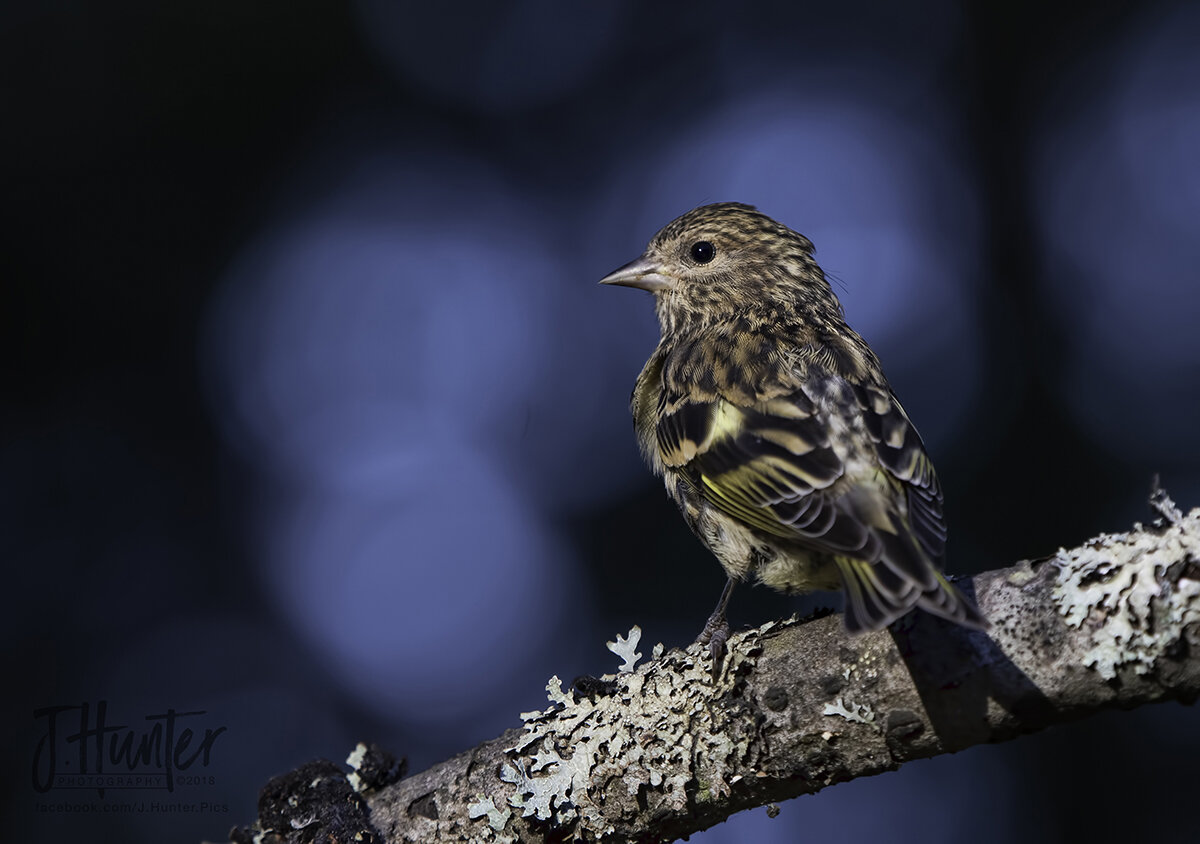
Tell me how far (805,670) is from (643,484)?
4.61 m

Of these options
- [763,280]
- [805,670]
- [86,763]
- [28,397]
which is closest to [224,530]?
[28,397]

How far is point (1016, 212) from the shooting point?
23.7 feet

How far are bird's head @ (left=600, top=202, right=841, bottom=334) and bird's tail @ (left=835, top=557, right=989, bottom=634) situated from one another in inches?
75.9

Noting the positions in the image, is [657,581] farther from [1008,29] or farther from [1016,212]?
[1008,29]

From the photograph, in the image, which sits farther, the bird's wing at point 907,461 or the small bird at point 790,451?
the bird's wing at point 907,461

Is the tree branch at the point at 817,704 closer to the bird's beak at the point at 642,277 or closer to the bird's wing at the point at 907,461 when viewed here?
the bird's wing at the point at 907,461

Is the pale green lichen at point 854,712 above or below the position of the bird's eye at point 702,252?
below

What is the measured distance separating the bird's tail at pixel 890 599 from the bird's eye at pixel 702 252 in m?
2.18

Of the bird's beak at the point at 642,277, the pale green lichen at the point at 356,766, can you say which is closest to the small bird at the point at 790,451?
the bird's beak at the point at 642,277

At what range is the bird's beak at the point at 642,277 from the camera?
4484 mm

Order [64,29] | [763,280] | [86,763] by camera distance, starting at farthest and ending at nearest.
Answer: [64,29], [86,763], [763,280]

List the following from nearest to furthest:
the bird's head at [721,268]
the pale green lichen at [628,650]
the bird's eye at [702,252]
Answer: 1. the pale green lichen at [628,650]
2. the bird's head at [721,268]
3. the bird's eye at [702,252]

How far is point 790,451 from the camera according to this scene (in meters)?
3.02
